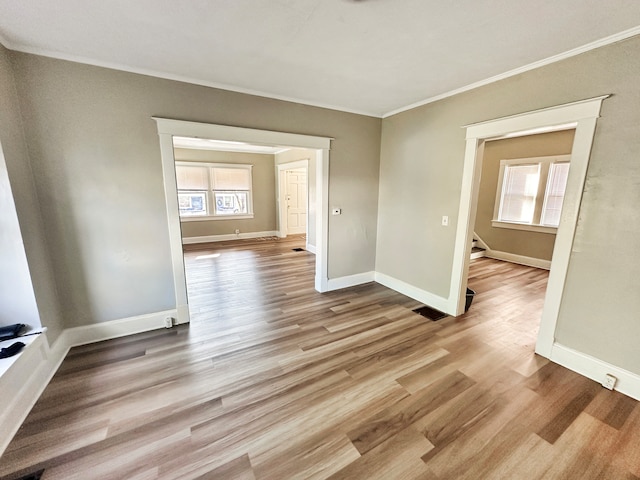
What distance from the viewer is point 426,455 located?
1.51m

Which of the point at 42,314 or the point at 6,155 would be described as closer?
the point at 6,155

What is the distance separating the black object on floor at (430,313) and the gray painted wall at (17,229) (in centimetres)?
377

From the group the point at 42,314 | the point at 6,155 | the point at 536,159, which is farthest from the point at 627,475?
the point at 536,159

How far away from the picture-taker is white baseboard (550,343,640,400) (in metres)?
1.94

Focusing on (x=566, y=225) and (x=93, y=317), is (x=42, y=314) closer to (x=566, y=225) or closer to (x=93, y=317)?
(x=93, y=317)

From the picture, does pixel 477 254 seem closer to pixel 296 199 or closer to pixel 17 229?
pixel 296 199

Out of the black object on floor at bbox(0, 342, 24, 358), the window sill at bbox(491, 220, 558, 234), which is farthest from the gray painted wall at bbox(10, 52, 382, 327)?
the window sill at bbox(491, 220, 558, 234)

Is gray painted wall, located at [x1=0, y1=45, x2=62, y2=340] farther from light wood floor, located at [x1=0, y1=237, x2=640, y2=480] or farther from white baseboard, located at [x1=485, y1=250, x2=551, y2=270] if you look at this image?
white baseboard, located at [x1=485, y1=250, x2=551, y2=270]

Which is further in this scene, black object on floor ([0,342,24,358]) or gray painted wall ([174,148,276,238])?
gray painted wall ([174,148,276,238])

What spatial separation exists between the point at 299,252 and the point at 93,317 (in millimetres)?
4164

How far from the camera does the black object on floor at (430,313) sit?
3.15 metres

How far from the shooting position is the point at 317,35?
184 centimetres

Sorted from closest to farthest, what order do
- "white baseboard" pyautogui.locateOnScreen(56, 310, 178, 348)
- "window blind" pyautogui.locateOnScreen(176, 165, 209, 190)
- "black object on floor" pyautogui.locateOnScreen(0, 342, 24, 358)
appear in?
"black object on floor" pyautogui.locateOnScreen(0, 342, 24, 358) < "white baseboard" pyautogui.locateOnScreen(56, 310, 178, 348) < "window blind" pyautogui.locateOnScreen(176, 165, 209, 190)

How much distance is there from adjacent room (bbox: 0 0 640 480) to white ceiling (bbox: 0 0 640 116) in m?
0.02
